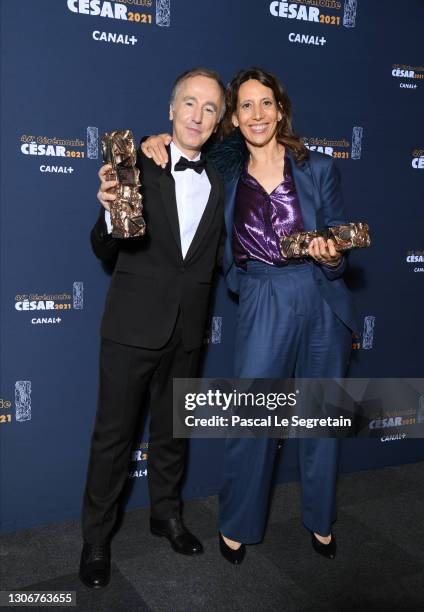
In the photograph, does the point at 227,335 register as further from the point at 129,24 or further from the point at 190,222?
the point at 129,24

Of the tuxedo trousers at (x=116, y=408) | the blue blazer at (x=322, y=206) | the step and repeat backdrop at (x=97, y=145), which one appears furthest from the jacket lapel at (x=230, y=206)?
the step and repeat backdrop at (x=97, y=145)

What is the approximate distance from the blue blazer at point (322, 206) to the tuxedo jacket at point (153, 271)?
0.24 meters

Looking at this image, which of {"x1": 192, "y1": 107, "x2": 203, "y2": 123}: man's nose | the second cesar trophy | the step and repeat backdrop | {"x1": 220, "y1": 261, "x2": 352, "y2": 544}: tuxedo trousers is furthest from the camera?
the step and repeat backdrop

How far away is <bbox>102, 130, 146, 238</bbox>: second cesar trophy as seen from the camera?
1.96 m

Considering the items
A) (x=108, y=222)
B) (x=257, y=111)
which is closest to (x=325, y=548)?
(x=108, y=222)

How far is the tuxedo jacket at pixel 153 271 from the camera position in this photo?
2256mm

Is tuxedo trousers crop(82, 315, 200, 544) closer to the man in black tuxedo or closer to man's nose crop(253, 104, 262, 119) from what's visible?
the man in black tuxedo

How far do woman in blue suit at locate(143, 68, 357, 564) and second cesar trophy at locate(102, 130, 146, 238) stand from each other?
25cm

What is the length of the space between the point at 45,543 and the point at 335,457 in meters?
1.21

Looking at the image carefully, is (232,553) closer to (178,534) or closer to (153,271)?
(178,534)

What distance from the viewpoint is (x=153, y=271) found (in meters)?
2.29

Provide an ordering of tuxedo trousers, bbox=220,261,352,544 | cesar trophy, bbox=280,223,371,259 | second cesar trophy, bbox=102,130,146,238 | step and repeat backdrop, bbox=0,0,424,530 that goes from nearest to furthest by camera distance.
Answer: second cesar trophy, bbox=102,130,146,238
cesar trophy, bbox=280,223,371,259
tuxedo trousers, bbox=220,261,352,544
step and repeat backdrop, bbox=0,0,424,530

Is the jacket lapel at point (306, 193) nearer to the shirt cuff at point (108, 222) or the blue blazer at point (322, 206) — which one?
the blue blazer at point (322, 206)

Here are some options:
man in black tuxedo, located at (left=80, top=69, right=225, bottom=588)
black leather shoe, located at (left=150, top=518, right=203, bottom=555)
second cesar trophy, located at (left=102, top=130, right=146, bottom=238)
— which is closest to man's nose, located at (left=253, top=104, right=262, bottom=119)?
man in black tuxedo, located at (left=80, top=69, right=225, bottom=588)
